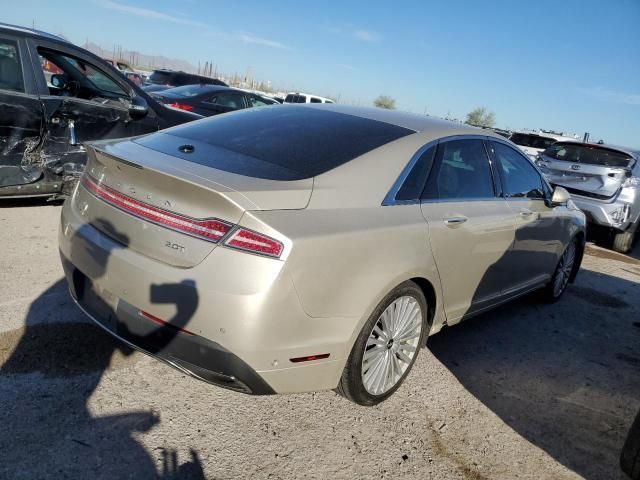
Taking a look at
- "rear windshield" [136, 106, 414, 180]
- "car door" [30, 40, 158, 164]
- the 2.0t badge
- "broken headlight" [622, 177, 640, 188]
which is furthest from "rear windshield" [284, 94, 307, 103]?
the 2.0t badge

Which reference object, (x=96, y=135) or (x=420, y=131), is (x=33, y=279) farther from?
(x=420, y=131)

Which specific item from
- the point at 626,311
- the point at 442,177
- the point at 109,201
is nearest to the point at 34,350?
the point at 109,201

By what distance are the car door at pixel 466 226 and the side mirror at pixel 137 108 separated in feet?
11.7

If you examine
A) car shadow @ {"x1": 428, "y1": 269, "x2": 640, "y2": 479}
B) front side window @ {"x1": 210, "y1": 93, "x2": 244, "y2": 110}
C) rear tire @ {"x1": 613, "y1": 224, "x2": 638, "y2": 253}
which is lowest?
car shadow @ {"x1": 428, "y1": 269, "x2": 640, "y2": 479}

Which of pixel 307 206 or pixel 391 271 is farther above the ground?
pixel 307 206

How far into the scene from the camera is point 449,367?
3.63 meters

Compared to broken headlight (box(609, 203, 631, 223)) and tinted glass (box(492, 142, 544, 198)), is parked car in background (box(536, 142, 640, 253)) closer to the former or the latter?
broken headlight (box(609, 203, 631, 223))

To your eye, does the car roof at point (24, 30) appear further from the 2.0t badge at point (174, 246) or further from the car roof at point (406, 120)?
the 2.0t badge at point (174, 246)

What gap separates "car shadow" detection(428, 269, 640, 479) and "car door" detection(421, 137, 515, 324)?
1.39 feet

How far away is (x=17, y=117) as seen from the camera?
4.89 metres

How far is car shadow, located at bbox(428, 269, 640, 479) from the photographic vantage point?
3012mm

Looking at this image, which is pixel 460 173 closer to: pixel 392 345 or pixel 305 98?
pixel 392 345

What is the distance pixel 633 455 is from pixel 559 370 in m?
1.63

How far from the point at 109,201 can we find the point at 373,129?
155 cm
